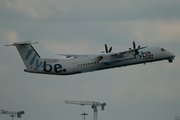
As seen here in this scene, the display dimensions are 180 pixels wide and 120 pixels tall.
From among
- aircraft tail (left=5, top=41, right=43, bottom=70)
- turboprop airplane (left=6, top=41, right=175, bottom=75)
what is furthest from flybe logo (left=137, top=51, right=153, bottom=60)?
aircraft tail (left=5, top=41, right=43, bottom=70)

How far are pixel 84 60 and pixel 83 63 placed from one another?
55 centimetres

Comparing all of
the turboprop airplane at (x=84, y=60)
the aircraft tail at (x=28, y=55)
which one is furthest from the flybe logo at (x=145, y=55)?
the aircraft tail at (x=28, y=55)

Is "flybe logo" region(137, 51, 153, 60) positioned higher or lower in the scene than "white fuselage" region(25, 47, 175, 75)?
higher

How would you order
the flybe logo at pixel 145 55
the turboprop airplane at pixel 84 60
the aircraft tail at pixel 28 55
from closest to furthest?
the aircraft tail at pixel 28 55
the turboprop airplane at pixel 84 60
the flybe logo at pixel 145 55

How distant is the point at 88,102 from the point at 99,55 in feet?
251

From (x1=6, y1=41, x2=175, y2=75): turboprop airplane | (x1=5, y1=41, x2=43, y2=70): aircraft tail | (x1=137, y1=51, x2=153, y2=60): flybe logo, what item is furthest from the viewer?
(x1=137, y1=51, x2=153, y2=60): flybe logo

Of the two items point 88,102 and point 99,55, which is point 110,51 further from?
point 88,102

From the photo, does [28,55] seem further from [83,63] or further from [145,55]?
[145,55]

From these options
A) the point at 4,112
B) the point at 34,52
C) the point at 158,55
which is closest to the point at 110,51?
the point at 158,55

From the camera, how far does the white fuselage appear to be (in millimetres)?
65688

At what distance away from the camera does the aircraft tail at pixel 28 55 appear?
212 feet

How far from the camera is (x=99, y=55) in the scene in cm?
6844

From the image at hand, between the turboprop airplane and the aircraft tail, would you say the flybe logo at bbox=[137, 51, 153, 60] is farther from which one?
the aircraft tail

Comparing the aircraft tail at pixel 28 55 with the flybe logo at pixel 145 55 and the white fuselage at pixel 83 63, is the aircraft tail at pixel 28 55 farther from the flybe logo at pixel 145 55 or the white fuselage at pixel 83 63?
the flybe logo at pixel 145 55
